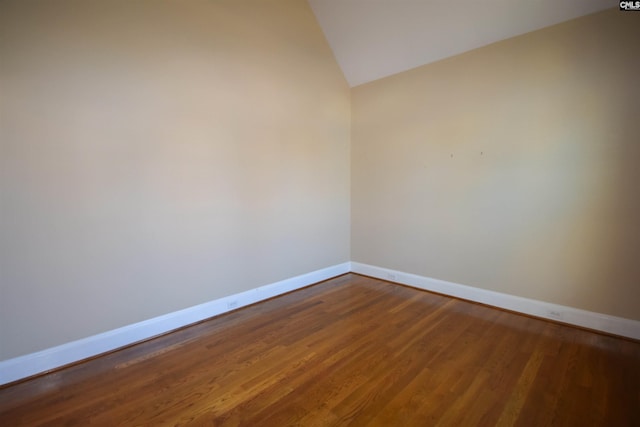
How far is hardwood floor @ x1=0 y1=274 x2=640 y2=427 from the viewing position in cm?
162

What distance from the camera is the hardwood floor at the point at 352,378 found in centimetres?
162

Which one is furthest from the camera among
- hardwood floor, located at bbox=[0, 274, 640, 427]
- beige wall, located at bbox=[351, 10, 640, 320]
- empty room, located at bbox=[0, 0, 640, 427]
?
beige wall, located at bbox=[351, 10, 640, 320]

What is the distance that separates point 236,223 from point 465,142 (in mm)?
2571

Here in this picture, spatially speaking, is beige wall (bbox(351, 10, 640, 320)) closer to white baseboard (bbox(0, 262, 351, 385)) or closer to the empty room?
the empty room

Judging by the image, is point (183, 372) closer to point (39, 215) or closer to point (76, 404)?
point (76, 404)

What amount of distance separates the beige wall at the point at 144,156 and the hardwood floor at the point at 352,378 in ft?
1.39

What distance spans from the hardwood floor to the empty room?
0.02 m

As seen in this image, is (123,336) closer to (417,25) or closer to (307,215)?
(307,215)

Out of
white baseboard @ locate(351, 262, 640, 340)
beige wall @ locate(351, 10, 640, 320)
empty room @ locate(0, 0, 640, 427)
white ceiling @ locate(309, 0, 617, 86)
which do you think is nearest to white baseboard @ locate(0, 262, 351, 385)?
empty room @ locate(0, 0, 640, 427)

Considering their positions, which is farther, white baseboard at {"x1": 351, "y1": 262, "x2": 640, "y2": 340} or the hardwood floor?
white baseboard at {"x1": 351, "y1": 262, "x2": 640, "y2": 340}

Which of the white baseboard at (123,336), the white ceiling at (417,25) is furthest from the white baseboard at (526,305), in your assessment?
the white ceiling at (417,25)

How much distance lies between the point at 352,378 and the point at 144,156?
228cm

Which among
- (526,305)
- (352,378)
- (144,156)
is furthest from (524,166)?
(144,156)

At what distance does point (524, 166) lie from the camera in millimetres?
2812
